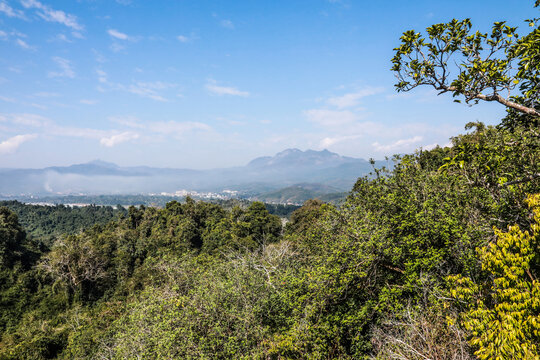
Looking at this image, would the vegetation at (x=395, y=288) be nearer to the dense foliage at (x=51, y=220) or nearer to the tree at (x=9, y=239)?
the tree at (x=9, y=239)

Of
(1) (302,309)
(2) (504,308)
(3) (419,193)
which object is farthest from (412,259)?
(2) (504,308)

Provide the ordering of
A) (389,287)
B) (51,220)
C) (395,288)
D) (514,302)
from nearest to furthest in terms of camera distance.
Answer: (514,302) < (389,287) < (395,288) < (51,220)

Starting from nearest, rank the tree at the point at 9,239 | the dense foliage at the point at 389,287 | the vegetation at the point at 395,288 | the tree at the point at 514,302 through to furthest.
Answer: the tree at the point at 514,302, the vegetation at the point at 395,288, the dense foliage at the point at 389,287, the tree at the point at 9,239

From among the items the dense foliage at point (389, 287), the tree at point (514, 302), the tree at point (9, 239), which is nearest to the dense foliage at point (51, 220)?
the tree at point (9, 239)

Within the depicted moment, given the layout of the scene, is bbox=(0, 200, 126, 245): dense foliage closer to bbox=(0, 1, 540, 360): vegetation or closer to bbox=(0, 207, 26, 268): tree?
bbox=(0, 207, 26, 268): tree

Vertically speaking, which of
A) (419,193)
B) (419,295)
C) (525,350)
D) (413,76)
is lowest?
(419,295)

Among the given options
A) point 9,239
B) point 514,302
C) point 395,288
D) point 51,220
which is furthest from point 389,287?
point 51,220

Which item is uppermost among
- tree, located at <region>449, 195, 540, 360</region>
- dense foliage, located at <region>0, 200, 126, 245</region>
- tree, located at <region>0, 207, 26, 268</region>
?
tree, located at <region>449, 195, 540, 360</region>

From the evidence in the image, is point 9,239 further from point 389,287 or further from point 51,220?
point 51,220

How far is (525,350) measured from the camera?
374 cm

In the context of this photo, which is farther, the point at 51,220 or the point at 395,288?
the point at 51,220

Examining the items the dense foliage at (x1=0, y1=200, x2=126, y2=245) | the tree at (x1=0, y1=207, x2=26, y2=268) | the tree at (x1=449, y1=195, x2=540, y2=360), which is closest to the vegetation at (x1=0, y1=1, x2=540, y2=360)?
the tree at (x1=449, y1=195, x2=540, y2=360)

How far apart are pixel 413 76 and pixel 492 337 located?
15.9 feet

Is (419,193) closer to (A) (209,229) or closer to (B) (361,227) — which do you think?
(B) (361,227)
